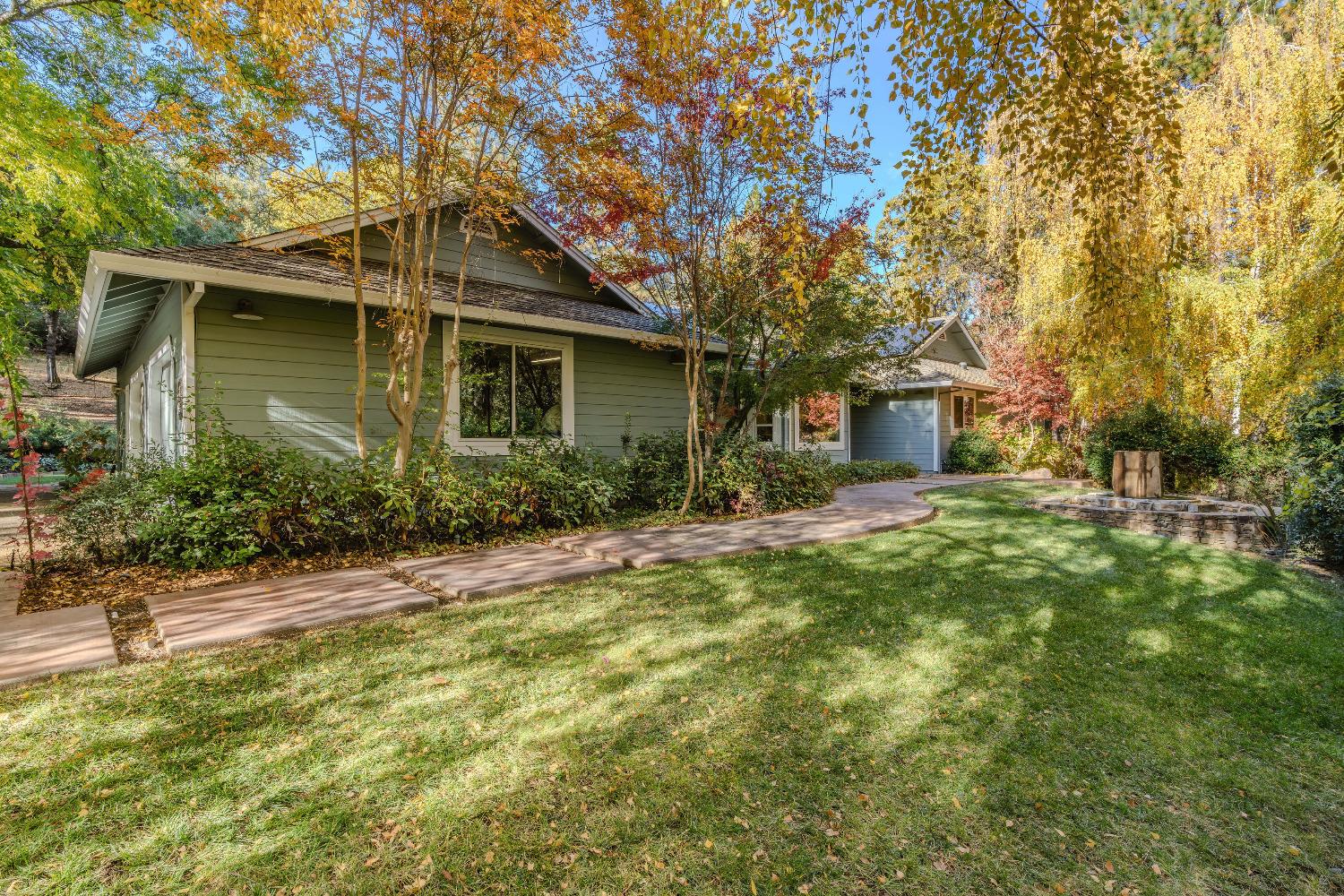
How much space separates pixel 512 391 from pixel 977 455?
13.3m

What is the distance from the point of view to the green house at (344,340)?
20.6ft

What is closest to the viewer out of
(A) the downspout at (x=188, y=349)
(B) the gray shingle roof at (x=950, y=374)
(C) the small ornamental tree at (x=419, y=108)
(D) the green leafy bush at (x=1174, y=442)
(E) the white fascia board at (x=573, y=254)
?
(C) the small ornamental tree at (x=419, y=108)

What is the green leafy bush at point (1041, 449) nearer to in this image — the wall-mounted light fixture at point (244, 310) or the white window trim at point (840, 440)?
the white window trim at point (840, 440)

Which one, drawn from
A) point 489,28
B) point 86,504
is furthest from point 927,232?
point 86,504

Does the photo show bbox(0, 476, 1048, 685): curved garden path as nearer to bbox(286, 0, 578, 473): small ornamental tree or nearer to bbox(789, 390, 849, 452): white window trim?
bbox(286, 0, 578, 473): small ornamental tree

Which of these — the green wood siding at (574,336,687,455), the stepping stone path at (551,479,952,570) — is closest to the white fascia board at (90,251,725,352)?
the green wood siding at (574,336,687,455)

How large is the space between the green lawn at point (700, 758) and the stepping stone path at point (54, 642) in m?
0.25

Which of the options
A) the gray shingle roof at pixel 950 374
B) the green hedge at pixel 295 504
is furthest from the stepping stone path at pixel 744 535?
the gray shingle roof at pixel 950 374

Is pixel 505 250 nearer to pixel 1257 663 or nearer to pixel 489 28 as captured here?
pixel 489 28

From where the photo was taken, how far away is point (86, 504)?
4.98 m

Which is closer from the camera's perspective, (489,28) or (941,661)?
(941,661)

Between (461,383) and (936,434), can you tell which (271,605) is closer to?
(461,383)

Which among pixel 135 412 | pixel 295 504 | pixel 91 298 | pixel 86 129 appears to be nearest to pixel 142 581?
pixel 295 504

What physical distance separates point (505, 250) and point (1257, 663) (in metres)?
9.40
